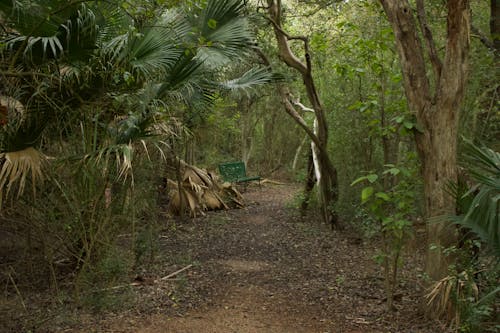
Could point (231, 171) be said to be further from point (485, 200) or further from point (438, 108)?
point (485, 200)

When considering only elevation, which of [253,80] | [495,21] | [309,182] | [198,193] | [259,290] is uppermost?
[495,21]

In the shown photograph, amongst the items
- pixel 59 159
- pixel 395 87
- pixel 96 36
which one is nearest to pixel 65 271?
pixel 59 159

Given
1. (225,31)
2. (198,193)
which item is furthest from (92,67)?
(198,193)

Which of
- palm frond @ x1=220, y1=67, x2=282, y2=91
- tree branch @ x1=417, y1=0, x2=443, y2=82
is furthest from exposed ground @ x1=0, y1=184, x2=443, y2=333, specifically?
palm frond @ x1=220, y1=67, x2=282, y2=91

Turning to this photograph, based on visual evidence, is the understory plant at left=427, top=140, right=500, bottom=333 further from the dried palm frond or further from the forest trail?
the dried palm frond

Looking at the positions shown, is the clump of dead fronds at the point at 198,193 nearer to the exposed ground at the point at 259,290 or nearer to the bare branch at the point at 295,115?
the exposed ground at the point at 259,290

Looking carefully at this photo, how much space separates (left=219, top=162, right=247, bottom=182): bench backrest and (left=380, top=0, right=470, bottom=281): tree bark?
32.4 feet

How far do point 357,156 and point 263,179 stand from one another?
8.95 meters

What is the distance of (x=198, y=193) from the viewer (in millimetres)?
11617

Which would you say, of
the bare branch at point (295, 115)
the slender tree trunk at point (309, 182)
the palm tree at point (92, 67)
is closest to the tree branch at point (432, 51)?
the palm tree at point (92, 67)

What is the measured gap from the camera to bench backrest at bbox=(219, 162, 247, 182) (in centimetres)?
1475

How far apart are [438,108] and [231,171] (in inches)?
405

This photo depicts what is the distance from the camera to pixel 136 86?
5762mm

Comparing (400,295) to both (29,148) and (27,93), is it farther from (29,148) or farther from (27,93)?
(27,93)
